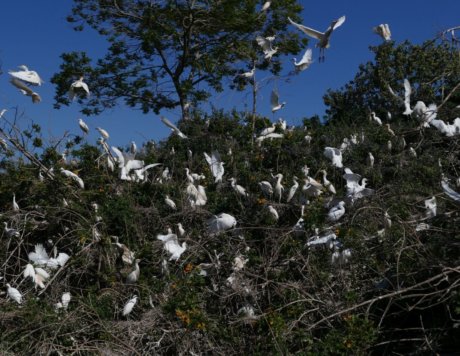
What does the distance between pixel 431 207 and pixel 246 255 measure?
1550mm

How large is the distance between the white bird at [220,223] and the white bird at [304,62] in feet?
4.72

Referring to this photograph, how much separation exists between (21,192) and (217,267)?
2.60 m

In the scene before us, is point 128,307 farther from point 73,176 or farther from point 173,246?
point 73,176

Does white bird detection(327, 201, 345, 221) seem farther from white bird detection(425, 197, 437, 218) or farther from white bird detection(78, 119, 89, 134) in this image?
white bird detection(78, 119, 89, 134)

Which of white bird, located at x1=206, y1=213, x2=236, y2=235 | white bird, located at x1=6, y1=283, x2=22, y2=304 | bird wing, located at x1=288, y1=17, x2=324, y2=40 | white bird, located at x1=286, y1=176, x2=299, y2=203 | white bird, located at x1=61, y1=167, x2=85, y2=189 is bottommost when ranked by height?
white bird, located at x1=6, y1=283, x2=22, y2=304

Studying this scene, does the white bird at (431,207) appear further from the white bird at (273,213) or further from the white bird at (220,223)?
the white bird at (220,223)

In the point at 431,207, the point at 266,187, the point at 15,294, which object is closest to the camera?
the point at 431,207

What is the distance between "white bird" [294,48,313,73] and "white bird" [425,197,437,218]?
1.60 metres

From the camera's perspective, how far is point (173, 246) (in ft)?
18.2

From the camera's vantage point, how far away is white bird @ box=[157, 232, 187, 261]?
550 cm

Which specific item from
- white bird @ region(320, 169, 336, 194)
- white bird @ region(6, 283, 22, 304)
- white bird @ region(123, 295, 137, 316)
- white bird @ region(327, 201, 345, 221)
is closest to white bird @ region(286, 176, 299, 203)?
white bird @ region(320, 169, 336, 194)

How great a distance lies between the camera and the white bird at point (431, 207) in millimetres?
5141

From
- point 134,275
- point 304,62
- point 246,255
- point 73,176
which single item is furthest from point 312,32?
point 73,176

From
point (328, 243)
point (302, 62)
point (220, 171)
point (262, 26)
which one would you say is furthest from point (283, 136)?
point (262, 26)
